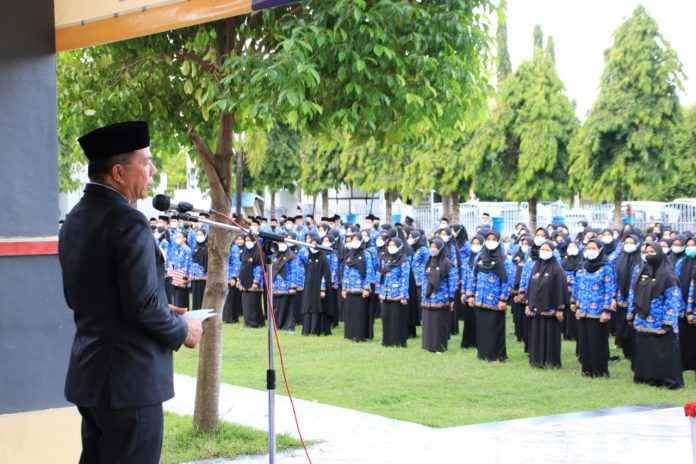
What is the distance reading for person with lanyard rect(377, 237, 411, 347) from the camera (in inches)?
554

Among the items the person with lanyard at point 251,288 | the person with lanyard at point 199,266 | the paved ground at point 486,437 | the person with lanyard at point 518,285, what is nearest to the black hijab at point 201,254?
the person with lanyard at point 199,266

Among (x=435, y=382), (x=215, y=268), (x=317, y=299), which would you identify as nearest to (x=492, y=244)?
(x=435, y=382)

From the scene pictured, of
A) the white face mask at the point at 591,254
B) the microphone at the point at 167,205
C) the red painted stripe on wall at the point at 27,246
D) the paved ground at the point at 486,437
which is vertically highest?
the microphone at the point at 167,205

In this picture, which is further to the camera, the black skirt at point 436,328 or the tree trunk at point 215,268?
the black skirt at point 436,328

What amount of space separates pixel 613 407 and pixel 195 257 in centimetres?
1132

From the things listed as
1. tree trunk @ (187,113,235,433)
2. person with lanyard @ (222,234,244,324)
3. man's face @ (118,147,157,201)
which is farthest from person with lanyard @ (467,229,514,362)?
man's face @ (118,147,157,201)

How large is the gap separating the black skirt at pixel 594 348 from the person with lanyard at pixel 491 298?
4.74ft

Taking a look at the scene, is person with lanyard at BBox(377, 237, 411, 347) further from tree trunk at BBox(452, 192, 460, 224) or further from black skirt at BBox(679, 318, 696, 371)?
tree trunk at BBox(452, 192, 460, 224)

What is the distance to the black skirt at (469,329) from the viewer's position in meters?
14.3

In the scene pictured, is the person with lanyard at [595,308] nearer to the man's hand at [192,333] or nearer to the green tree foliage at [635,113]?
the man's hand at [192,333]

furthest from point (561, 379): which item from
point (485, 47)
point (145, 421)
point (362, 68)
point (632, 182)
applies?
point (632, 182)

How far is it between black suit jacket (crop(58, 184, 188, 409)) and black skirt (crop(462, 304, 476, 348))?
37.0 feet

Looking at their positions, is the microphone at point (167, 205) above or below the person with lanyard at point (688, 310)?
above

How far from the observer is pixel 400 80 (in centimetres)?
559
